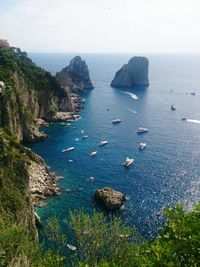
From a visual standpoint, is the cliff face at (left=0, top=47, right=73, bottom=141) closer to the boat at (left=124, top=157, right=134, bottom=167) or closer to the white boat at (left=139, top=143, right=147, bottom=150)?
the white boat at (left=139, top=143, right=147, bottom=150)

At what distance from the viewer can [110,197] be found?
92.8 meters

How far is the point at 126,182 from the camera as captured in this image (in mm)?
106250

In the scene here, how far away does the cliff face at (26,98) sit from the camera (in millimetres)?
130500

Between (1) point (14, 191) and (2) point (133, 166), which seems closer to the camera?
(1) point (14, 191)

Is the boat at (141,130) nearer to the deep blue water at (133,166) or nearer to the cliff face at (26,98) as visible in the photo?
the deep blue water at (133,166)

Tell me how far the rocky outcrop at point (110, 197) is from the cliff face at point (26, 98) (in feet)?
151

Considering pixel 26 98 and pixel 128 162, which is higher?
→ pixel 26 98

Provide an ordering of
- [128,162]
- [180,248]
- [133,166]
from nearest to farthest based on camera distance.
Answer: [180,248], [133,166], [128,162]

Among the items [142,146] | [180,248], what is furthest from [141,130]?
[180,248]

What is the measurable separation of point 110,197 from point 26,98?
82.6m

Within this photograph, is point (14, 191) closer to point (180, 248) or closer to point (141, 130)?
point (180, 248)

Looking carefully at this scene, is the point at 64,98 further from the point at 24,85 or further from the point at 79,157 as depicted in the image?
the point at 79,157

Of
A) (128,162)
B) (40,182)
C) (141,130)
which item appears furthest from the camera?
(141,130)

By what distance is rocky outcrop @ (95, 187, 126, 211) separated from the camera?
90688 millimetres
